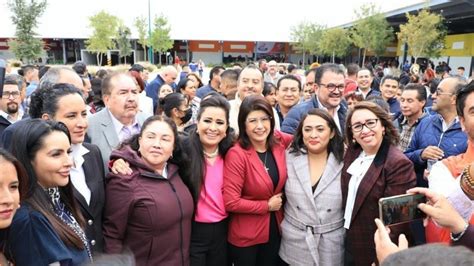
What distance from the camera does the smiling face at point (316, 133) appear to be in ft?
9.99

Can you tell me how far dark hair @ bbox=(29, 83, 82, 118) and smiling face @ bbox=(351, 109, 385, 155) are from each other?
2.15 meters

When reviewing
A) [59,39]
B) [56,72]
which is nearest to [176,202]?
[56,72]

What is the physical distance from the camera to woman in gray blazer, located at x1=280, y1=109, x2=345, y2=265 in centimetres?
296

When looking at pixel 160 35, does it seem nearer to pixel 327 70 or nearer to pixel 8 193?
pixel 327 70

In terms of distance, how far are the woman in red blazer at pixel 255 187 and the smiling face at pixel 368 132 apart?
67 cm

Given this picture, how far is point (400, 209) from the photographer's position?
1962 mm

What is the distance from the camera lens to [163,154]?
2795mm

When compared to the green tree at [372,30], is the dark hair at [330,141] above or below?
below

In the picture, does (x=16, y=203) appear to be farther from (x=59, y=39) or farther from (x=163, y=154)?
(x=59, y=39)

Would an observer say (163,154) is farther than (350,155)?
No

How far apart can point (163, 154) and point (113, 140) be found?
860mm

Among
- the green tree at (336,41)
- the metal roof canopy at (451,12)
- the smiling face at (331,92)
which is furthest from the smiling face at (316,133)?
the green tree at (336,41)

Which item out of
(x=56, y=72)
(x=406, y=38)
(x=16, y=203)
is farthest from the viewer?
(x=406, y=38)

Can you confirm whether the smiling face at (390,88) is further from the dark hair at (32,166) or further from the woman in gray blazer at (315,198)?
the dark hair at (32,166)
